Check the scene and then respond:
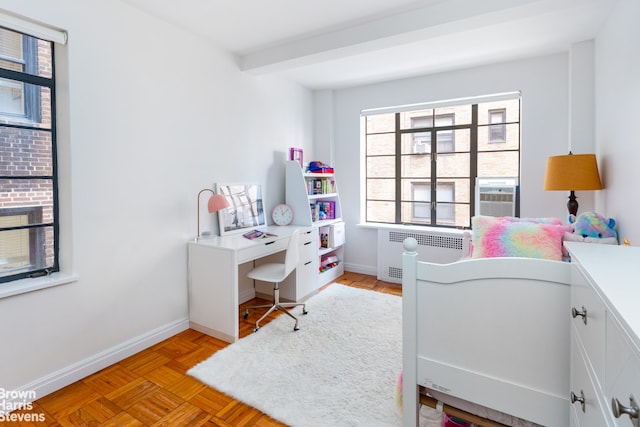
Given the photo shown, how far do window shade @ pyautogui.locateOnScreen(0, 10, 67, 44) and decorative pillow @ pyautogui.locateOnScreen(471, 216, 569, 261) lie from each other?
285cm

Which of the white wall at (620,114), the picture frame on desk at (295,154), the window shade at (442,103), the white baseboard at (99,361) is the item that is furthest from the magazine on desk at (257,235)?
the white wall at (620,114)

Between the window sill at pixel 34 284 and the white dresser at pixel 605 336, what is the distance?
8.48ft

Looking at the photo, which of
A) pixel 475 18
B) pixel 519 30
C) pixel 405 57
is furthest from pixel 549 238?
pixel 405 57

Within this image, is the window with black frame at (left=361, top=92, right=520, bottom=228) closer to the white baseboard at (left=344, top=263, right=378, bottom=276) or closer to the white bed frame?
the white baseboard at (left=344, top=263, right=378, bottom=276)

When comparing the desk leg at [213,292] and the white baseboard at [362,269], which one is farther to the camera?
the white baseboard at [362,269]

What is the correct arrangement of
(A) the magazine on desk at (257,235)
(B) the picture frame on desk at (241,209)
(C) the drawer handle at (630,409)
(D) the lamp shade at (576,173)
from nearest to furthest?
1. (C) the drawer handle at (630,409)
2. (D) the lamp shade at (576,173)
3. (A) the magazine on desk at (257,235)
4. (B) the picture frame on desk at (241,209)

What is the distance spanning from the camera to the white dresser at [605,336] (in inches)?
25.3

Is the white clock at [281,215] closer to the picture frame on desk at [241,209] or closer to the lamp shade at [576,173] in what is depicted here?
the picture frame on desk at [241,209]

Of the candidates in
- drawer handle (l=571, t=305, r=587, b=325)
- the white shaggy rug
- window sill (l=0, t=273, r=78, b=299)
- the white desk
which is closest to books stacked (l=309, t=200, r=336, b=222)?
the white desk

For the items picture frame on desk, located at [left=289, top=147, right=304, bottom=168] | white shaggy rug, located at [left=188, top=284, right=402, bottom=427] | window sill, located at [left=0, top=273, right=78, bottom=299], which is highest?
picture frame on desk, located at [left=289, top=147, right=304, bottom=168]

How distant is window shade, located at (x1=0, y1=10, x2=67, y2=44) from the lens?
1844mm

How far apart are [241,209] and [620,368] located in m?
3.01

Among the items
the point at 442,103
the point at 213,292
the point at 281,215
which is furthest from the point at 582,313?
the point at 442,103

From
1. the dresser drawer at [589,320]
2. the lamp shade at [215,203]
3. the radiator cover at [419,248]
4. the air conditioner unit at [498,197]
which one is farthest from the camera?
the radiator cover at [419,248]
